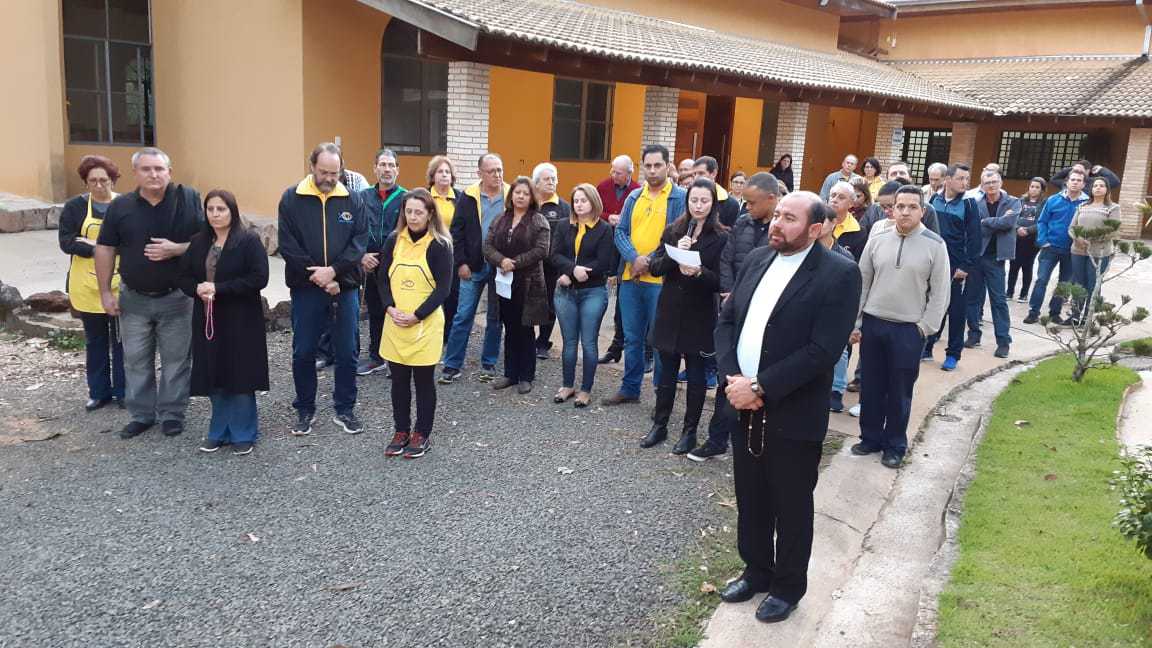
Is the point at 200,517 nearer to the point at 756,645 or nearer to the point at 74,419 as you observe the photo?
the point at 74,419

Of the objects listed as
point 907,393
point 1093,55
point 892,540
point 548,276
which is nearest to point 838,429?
point 907,393

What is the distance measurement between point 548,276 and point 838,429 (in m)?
2.66

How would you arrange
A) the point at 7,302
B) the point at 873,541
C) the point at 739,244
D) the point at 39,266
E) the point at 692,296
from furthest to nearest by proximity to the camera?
the point at 39,266 < the point at 7,302 < the point at 692,296 < the point at 739,244 < the point at 873,541

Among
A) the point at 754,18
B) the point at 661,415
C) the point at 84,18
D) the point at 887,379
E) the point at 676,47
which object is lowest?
the point at 661,415

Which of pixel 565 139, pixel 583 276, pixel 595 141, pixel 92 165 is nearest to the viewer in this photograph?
pixel 92 165

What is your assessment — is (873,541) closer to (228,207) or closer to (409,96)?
(228,207)

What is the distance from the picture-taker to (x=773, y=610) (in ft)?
12.7

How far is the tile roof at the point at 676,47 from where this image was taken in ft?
38.0

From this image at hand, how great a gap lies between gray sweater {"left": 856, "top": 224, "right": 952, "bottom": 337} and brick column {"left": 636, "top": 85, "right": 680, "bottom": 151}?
9.13 metres

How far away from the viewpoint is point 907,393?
19.3 ft

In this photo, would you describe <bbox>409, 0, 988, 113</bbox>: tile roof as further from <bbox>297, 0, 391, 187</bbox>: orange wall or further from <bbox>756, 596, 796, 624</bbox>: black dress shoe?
<bbox>756, 596, 796, 624</bbox>: black dress shoe

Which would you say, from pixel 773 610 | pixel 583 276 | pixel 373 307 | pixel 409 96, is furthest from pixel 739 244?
pixel 409 96

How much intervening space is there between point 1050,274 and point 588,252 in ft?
23.2

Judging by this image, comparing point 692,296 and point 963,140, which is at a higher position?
point 963,140
